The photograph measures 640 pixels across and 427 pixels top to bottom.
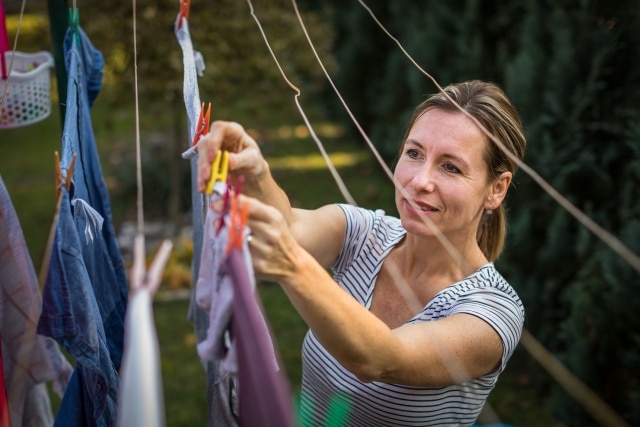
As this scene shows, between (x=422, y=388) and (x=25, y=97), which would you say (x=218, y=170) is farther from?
(x=25, y=97)

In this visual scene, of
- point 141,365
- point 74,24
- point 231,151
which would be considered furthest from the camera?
point 74,24

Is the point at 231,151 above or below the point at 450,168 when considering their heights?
above

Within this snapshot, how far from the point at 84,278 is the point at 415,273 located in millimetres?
853

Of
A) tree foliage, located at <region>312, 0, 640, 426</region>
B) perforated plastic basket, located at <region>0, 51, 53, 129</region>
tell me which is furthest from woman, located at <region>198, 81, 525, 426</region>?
tree foliage, located at <region>312, 0, 640, 426</region>

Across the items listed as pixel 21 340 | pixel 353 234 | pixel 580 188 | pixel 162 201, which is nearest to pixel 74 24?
pixel 21 340

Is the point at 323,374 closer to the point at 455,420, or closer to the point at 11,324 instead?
the point at 455,420

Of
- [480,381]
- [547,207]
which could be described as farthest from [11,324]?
[547,207]

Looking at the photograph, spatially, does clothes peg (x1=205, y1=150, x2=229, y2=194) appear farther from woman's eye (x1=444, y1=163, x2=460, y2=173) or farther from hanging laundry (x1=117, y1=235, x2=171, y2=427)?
woman's eye (x1=444, y1=163, x2=460, y2=173)

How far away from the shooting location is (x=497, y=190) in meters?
1.85

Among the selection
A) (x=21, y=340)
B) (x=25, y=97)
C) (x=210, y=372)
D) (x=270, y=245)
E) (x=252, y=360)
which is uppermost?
(x=270, y=245)

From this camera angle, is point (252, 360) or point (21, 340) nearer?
point (252, 360)

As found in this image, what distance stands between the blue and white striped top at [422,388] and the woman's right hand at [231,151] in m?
0.54

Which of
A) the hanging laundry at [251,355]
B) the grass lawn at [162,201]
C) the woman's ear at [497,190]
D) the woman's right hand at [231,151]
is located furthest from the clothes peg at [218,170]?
the grass lawn at [162,201]

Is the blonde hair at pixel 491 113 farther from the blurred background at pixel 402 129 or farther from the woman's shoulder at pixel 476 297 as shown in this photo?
the blurred background at pixel 402 129
